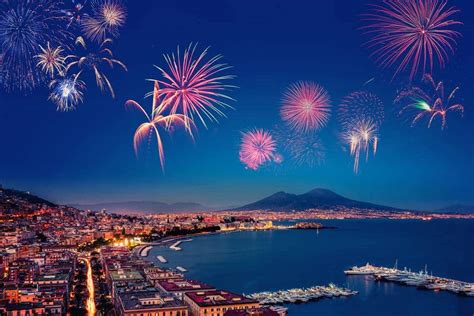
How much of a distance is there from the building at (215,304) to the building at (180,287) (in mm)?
986

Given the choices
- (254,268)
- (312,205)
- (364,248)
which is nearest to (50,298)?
(254,268)

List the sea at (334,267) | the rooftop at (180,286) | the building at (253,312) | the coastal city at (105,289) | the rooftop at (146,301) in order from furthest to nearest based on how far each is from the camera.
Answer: the sea at (334,267), the rooftop at (180,286), the coastal city at (105,289), the rooftop at (146,301), the building at (253,312)

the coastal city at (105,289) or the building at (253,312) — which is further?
the coastal city at (105,289)

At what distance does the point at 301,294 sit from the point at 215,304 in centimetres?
643

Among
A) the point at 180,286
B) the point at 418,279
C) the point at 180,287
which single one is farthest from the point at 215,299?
the point at 418,279

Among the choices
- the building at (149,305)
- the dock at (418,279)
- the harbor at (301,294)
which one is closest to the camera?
the building at (149,305)

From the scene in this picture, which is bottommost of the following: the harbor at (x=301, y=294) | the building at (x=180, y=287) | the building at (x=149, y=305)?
the harbor at (x=301, y=294)

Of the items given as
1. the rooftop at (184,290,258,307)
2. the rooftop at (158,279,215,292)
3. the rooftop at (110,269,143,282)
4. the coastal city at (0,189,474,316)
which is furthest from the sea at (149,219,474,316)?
the rooftop at (110,269,143,282)

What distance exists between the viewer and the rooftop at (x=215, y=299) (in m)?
12.2

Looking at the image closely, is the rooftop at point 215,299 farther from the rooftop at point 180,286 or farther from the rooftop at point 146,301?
the rooftop at point 180,286

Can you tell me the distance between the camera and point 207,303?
12.2 m

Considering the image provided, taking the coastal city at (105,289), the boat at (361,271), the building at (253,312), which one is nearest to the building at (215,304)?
the coastal city at (105,289)

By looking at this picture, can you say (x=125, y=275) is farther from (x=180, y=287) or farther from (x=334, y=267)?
(x=334, y=267)

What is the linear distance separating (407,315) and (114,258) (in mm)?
12057
